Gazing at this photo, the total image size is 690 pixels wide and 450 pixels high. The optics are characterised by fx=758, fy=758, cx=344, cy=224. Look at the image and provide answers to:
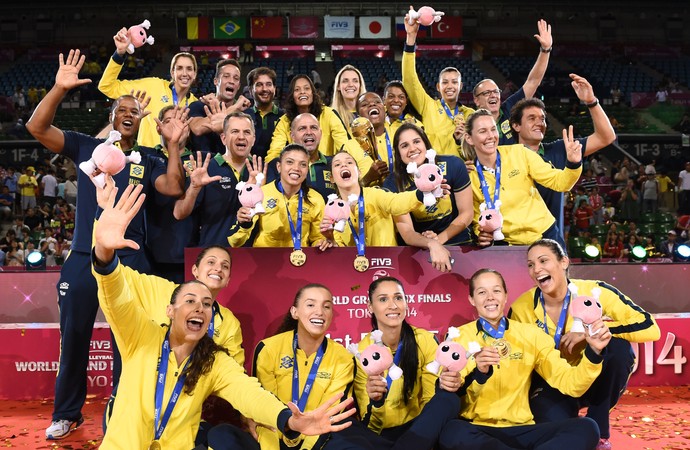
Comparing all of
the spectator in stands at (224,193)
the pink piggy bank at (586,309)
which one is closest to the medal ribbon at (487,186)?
the pink piggy bank at (586,309)

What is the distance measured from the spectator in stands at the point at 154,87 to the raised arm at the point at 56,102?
1224 mm

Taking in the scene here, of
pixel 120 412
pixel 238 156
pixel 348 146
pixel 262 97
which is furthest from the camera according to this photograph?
pixel 262 97

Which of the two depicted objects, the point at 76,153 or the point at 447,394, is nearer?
the point at 447,394

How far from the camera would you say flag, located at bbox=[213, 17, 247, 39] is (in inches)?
1097

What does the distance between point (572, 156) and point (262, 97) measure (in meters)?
2.65

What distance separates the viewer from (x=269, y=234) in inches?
209

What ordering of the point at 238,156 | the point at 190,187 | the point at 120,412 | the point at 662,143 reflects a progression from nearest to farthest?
the point at 120,412 → the point at 190,187 → the point at 238,156 → the point at 662,143

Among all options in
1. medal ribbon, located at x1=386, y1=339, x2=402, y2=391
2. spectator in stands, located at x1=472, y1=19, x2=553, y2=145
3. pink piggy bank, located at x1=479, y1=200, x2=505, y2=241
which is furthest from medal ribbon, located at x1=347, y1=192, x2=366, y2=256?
spectator in stands, located at x1=472, y1=19, x2=553, y2=145

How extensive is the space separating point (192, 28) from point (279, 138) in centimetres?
2287

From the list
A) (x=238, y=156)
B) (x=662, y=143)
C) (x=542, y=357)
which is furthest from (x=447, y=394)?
(x=662, y=143)

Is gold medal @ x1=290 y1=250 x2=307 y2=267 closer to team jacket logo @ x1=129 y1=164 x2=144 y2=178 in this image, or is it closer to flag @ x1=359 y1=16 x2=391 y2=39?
team jacket logo @ x1=129 y1=164 x2=144 y2=178

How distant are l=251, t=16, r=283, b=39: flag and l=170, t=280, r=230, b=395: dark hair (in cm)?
2523

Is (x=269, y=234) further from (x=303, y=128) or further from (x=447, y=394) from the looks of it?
(x=447, y=394)

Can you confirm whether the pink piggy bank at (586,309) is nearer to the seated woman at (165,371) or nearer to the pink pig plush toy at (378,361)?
the pink pig plush toy at (378,361)
